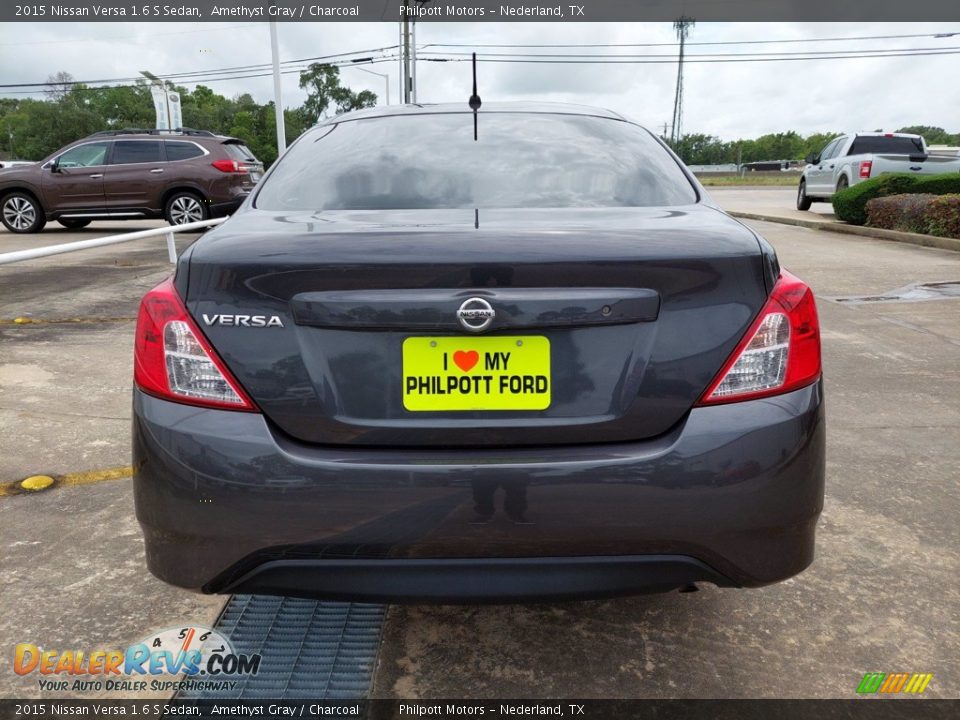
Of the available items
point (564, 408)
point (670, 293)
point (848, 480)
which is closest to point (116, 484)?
point (564, 408)

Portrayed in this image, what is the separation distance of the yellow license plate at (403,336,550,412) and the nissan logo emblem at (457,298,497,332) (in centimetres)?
3

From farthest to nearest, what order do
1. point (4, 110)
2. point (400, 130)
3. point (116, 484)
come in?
1. point (4, 110)
2. point (116, 484)
3. point (400, 130)

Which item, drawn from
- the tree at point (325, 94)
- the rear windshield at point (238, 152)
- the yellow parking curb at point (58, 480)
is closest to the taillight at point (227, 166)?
the rear windshield at point (238, 152)

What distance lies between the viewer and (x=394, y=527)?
1.84 m

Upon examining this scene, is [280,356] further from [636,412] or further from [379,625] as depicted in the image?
[379,625]

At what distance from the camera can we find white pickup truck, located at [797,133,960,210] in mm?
17312

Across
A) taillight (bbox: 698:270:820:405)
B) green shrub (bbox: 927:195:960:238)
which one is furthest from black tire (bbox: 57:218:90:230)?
taillight (bbox: 698:270:820:405)

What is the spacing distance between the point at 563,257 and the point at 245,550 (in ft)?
3.19

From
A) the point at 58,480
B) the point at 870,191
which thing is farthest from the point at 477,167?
the point at 870,191

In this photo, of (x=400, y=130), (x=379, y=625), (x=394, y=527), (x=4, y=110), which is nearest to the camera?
(x=394, y=527)

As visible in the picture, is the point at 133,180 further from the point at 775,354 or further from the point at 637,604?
the point at 775,354

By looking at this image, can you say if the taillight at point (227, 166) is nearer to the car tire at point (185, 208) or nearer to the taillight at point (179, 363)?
the car tire at point (185, 208)

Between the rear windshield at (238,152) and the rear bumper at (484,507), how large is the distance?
13.8m

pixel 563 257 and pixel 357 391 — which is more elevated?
pixel 563 257
